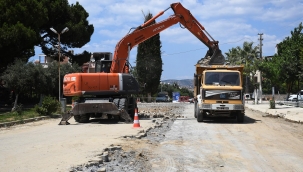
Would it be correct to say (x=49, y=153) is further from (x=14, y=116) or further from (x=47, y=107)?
(x=47, y=107)

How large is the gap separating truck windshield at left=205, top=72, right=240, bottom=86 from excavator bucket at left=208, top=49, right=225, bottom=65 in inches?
115

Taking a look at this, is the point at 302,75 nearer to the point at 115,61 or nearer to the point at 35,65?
the point at 115,61

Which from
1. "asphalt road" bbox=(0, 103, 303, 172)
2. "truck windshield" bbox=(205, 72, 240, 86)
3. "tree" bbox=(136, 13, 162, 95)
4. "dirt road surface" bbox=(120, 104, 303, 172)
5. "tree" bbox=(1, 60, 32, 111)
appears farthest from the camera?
"tree" bbox=(136, 13, 162, 95)

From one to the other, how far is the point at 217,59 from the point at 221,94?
4497mm

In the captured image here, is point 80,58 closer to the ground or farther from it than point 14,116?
farther from it

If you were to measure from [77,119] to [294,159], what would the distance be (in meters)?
12.9

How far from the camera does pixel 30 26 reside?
33156 millimetres

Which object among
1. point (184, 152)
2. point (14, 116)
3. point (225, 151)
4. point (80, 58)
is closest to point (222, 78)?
point (225, 151)

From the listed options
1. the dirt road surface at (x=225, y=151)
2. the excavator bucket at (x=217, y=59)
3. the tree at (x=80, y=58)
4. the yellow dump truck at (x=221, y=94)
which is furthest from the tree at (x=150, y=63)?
the dirt road surface at (x=225, y=151)

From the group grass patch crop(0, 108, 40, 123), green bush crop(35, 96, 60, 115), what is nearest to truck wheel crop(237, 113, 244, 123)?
grass patch crop(0, 108, 40, 123)

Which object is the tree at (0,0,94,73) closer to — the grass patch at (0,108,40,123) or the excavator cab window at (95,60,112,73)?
the grass patch at (0,108,40,123)

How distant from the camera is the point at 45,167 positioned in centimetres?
785

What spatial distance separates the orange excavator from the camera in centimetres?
1861

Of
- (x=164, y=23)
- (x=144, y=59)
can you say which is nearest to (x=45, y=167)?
(x=164, y=23)
